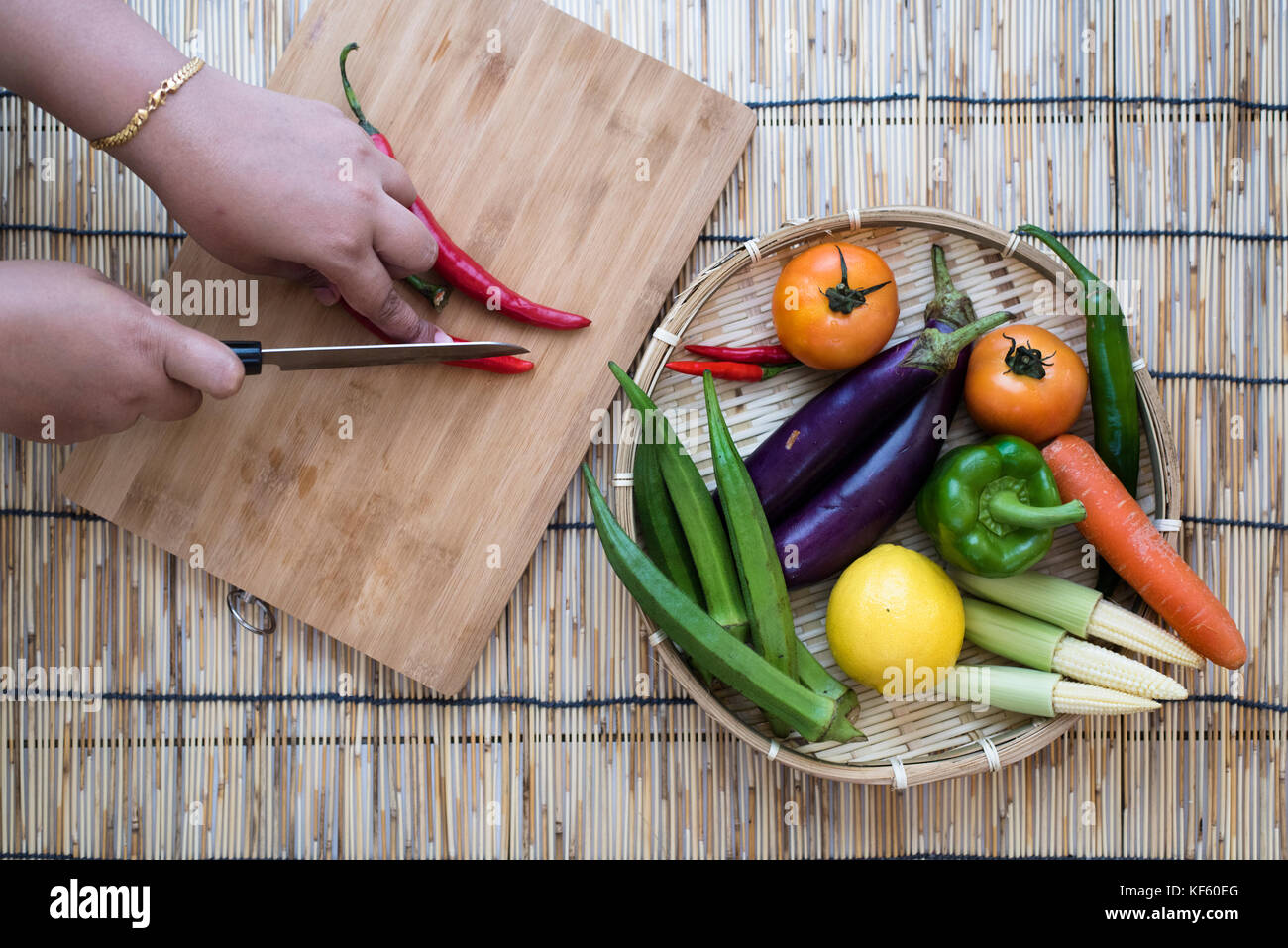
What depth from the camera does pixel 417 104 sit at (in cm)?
159

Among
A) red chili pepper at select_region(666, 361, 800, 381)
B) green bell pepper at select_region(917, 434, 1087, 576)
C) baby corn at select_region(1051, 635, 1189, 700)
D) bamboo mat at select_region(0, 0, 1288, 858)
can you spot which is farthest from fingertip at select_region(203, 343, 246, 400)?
baby corn at select_region(1051, 635, 1189, 700)

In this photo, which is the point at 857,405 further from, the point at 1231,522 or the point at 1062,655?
the point at 1231,522

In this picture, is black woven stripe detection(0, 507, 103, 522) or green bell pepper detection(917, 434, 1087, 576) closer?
green bell pepper detection(917, 434, 1087, 576)

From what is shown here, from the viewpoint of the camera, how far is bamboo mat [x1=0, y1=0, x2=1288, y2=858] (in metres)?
1.64

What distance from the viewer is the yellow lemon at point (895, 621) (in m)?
1.35

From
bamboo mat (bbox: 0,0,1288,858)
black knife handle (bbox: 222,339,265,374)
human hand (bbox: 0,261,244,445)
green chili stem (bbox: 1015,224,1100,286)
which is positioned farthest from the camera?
bamboo mat (bbox: 0,0,1288,858)

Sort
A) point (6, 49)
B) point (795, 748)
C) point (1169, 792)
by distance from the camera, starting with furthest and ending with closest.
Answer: point (1169, 792) → point (795, 748) → point (6, 49)

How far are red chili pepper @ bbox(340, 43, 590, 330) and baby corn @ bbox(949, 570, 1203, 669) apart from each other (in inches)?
34.4

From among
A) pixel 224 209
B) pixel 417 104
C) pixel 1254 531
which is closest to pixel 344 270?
pixel 224 209

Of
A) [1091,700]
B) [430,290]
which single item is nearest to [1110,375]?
[1091,700]

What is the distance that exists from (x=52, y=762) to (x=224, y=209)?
1.10m

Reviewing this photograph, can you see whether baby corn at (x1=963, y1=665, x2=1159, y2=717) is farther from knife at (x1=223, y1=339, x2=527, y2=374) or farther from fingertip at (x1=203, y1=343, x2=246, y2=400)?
fingertip at (x1=203, y1=343, x2=246, y2=400)

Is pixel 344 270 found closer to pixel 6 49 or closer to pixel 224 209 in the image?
pixel 224 209

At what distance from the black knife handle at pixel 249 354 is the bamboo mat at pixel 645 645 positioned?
1.31ft
